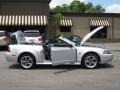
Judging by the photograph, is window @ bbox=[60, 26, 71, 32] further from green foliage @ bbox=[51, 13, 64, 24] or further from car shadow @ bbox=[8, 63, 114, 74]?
car shadow @ bbox=[8, 63, 114, 74]

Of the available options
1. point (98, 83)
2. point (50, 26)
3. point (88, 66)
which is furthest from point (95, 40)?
point (98, 83)

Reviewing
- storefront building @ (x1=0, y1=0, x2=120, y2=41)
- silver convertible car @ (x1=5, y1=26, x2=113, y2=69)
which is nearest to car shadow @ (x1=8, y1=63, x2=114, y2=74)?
silver convertible car @ (x1=5, y1=26, x2=113, y2=69)

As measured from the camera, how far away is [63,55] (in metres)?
15.2

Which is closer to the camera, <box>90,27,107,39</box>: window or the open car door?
the open car door

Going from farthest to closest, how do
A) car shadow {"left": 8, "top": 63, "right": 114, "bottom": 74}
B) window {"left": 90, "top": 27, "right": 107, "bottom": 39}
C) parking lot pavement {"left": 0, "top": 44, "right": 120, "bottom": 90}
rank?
window {"left": 90, "top": 27, "right": 107, "bottom": 39} < car shadow {"left": 8, "top": 63, "right": 114, "bottom": 74} < parking lot pavement {"left": 0, "top": 44, "right": 120, "bottom": 90}

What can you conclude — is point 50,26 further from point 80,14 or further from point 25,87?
point 25,87

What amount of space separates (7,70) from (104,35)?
32407 mm

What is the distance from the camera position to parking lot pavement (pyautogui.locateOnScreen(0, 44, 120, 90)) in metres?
11.1

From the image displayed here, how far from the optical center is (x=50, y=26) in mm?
44969

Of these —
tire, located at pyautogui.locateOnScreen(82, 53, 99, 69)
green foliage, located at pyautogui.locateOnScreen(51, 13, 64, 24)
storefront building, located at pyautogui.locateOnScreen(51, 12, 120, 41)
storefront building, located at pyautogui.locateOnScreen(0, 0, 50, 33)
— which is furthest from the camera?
storefront building, located at pyautogui.locateOnScreen(51, 12, 120, 41)

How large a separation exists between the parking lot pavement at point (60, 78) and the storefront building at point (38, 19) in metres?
25.4

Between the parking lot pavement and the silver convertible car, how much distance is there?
0.32m

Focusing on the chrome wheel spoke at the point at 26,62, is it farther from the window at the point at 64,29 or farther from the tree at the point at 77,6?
the tree at the point at 77,6

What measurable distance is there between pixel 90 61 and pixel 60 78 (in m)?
2.90
